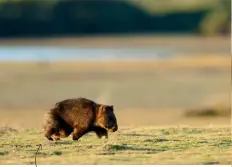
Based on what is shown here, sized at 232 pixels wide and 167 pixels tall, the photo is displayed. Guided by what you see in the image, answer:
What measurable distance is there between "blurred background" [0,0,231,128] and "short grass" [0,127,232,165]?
8.15 ft

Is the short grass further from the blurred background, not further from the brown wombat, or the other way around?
the blurred background

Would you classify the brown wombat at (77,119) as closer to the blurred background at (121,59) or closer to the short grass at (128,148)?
the short grass at (128,148)

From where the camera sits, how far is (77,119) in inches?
243

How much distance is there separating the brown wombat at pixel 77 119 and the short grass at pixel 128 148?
19 centimetres

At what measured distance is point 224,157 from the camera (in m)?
6.11

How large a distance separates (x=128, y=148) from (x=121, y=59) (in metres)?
28.7

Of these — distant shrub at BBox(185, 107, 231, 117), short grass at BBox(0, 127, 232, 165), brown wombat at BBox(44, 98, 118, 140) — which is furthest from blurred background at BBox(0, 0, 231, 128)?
brown wombat at BBox(44, 98, 118, 140)

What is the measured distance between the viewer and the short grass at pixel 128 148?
6.04m

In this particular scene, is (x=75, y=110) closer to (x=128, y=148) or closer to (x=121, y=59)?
(x=128, y=148)

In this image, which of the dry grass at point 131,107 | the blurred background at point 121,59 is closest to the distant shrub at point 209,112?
the blurred background at point 121,59

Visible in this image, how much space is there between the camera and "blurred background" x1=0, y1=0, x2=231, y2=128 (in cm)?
2030

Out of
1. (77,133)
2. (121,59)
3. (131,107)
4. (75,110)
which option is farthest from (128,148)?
(121,59)

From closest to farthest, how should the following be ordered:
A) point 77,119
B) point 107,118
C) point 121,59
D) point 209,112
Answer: point 107,118 < point 77,119 < point 209,112 < point 121,59

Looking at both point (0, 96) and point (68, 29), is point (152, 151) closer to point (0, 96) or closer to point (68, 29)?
point (0, 96)
